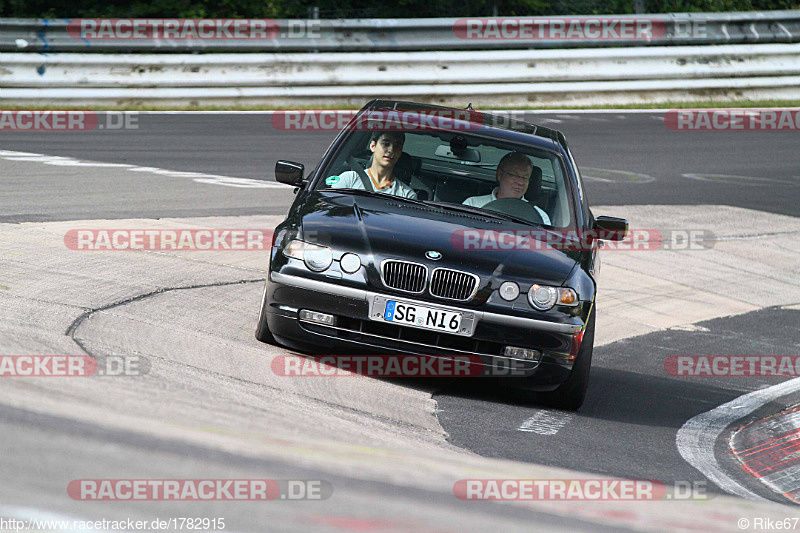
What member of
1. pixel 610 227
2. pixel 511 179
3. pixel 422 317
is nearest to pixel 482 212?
pixel 511 179

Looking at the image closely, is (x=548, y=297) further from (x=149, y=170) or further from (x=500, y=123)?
(x=149, y=170)

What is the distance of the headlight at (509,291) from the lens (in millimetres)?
6199

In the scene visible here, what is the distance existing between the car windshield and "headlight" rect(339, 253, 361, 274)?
1.11 metres

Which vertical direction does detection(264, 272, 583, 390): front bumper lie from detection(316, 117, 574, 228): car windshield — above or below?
below

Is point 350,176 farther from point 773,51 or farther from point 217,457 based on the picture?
point 773,51

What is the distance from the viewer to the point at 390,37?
1992 cm

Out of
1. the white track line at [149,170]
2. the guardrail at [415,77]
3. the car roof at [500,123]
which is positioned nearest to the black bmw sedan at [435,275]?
the car roof at [500,123]

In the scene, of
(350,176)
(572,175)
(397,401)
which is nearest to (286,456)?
(397,401)

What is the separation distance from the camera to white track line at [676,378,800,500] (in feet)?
18.8

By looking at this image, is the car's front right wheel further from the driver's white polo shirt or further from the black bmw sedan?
the driver's white polo shirt

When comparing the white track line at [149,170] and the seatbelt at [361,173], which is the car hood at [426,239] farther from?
the white track line at [149,170]

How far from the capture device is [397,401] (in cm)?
618

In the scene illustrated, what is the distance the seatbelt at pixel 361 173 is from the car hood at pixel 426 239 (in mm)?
315

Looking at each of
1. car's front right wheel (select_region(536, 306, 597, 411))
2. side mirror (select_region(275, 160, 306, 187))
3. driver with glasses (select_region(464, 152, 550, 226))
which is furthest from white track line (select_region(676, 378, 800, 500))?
side mirror (select_region(275, 160, 306, 187))
